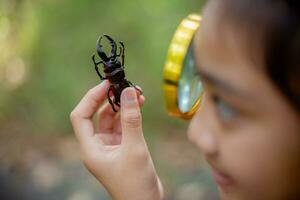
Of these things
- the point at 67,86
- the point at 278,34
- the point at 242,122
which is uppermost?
the point at 278,34

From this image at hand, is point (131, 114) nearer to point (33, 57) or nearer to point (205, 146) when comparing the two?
point (205, 146)

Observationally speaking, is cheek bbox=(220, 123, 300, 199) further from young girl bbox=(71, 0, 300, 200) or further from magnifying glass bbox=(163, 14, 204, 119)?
magnifying glass bbox=(163, 14, 204, 119)

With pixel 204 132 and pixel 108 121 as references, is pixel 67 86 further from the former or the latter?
pixel 204 132

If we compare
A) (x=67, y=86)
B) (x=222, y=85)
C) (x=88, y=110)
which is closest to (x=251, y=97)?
(x=222, y=85)

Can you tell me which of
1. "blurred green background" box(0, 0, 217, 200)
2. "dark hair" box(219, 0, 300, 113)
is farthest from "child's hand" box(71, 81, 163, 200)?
"blurred green background" box(0, 0, 217, 200)

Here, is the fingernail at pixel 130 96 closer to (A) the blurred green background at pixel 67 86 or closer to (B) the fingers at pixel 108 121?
(B) the fingers at pixel 108 121

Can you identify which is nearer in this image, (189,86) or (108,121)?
(189,86)

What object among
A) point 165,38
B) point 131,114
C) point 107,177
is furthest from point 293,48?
point 165,38
